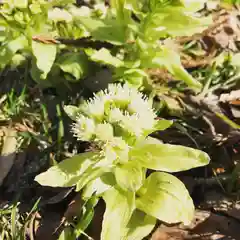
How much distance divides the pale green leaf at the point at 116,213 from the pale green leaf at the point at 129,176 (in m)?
0.06

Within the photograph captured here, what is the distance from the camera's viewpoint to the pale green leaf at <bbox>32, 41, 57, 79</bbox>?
2158mm

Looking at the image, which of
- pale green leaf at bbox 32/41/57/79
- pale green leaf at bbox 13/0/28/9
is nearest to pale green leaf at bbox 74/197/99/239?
pale green leaf at bbox 32/41/57/79

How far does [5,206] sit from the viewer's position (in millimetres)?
1943

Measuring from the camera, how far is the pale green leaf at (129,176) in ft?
5.51

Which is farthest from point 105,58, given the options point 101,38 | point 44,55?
point 44,55

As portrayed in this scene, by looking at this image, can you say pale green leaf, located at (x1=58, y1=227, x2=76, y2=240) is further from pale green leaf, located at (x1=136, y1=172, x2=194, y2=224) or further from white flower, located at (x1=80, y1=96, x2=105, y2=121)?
white flower, located at (x1=80, y1=96, x2=105, y2=121)

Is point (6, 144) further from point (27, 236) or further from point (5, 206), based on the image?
point (27, 236)

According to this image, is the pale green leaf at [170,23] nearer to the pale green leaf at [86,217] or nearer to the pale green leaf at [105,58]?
the pale green leaf at [105,58]

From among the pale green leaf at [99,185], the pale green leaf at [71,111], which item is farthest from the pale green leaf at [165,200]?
the pale green leaf at [71,111]

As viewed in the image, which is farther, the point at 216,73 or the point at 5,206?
the point at 216,73

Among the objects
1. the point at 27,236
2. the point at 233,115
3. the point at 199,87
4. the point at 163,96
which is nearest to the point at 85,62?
the point at 163,96

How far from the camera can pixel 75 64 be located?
90.0 inches

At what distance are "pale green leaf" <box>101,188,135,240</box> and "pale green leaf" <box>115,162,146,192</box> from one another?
0.21 feet

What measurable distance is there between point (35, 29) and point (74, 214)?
869 millimetres
